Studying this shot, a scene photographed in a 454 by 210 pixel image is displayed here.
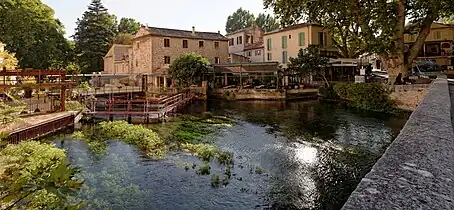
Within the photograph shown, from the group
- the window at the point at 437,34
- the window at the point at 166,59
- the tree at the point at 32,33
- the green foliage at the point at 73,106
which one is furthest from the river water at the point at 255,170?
the tree at the point at 32,33

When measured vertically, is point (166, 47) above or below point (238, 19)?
below

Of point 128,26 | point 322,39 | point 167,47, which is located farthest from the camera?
point 128,26

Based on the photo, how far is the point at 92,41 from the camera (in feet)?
177

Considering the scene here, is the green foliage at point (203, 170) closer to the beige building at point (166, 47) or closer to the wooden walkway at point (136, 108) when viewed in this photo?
the wooden walkway at point (136, 108)

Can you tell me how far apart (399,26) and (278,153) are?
52.6ft

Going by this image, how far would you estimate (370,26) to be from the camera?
78.5ft

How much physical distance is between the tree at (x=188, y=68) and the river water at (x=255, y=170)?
16.5m

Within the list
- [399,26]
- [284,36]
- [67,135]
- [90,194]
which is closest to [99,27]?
[284,36]

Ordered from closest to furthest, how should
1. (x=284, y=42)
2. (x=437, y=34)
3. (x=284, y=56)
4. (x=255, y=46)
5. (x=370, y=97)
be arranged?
(x=370, y=97)
(x=437, y=34)
(x=284, y=42)
(x=284, y=56)
(x=255, y=46)

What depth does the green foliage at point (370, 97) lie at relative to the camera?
2333 cm

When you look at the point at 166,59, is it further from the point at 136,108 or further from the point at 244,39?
the point at 136,108

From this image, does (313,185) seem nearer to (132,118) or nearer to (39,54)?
(132,118)

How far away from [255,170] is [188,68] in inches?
963

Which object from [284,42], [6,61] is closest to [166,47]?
[284,42]
